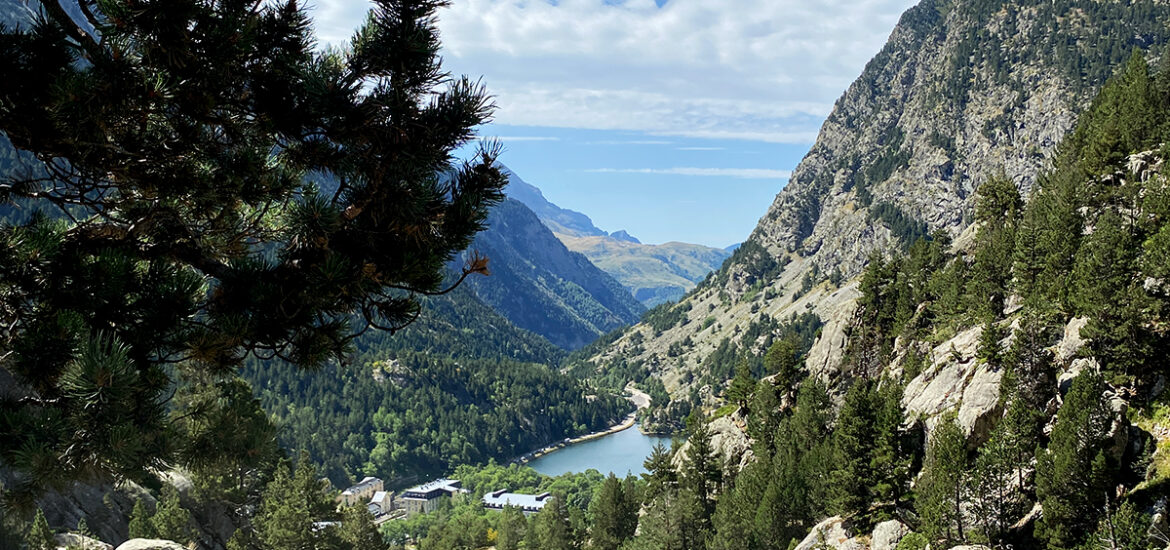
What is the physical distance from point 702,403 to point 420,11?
635 ft

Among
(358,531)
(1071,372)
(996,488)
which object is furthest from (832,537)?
(358,531)

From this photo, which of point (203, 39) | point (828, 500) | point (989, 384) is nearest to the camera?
point (203, 39)

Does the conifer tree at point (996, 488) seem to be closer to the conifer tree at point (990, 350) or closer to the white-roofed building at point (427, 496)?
the conifer tree at point (990, 350)

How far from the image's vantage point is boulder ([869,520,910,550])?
111 feet

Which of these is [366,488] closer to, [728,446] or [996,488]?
[728,446]

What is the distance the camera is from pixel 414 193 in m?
8.94

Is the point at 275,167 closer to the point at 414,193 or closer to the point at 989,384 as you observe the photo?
the point at 414,193

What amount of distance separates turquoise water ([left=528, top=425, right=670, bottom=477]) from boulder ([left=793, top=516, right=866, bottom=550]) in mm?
108315

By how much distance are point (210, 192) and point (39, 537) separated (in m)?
27.5

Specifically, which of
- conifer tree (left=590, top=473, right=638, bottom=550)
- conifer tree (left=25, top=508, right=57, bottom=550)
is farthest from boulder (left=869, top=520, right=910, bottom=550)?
conifer tree (left=25, top=508, right=57, bottom=550)

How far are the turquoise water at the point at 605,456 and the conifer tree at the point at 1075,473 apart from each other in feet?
401

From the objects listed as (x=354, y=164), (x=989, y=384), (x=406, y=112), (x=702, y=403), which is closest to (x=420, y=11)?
(x=406, y=112)

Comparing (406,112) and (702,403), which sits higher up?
(406,112)

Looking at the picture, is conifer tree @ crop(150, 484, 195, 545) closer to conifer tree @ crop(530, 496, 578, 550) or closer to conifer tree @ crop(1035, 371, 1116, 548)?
conifer tree @ crop(530, 496, 578, 550)
